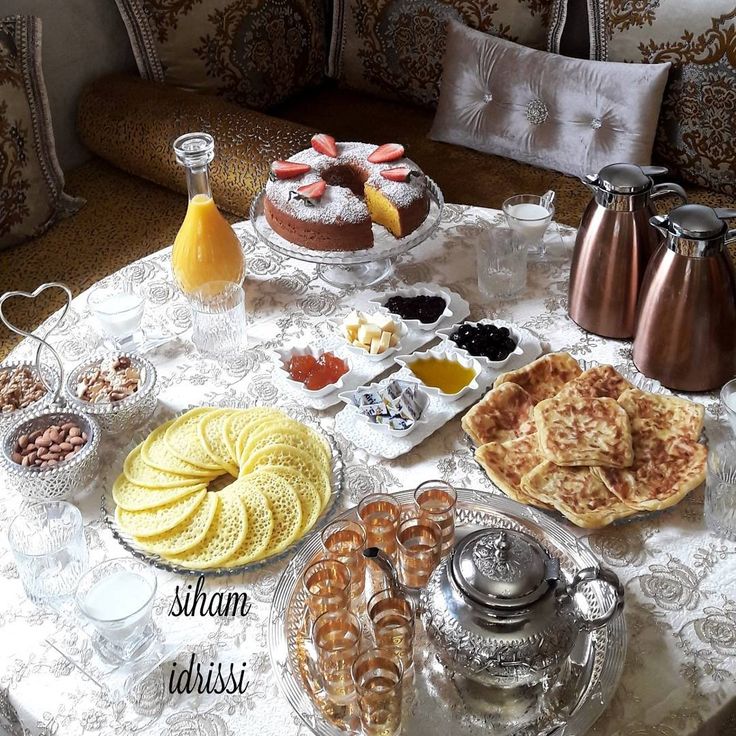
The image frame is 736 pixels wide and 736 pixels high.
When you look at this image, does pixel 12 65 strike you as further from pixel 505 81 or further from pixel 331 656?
pixel 331 656

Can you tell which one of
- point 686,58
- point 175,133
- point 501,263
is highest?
point 686,58

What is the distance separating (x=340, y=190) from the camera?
6.48 feet

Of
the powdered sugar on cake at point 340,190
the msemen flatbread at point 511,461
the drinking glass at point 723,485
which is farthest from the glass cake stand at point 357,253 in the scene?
the drinking glass at point 723,485

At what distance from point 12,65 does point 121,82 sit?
1.37ft

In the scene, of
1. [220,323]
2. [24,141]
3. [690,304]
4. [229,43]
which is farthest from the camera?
[229,43]

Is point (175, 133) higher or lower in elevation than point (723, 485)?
lower

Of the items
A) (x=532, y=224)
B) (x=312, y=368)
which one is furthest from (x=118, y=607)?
(x=532, y=224)

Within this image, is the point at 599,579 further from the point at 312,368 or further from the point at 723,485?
the point at 312,368

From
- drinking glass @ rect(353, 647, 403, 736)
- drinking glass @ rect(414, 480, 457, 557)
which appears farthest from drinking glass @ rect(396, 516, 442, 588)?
drinking glass @ rect(353, 647, 403, 736)

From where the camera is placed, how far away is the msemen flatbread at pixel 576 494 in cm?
135

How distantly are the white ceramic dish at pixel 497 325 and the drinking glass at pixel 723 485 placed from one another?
417mm

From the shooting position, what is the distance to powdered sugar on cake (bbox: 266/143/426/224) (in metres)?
1.89

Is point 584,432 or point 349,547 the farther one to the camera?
point 584,432

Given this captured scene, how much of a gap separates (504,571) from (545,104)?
1.85m
